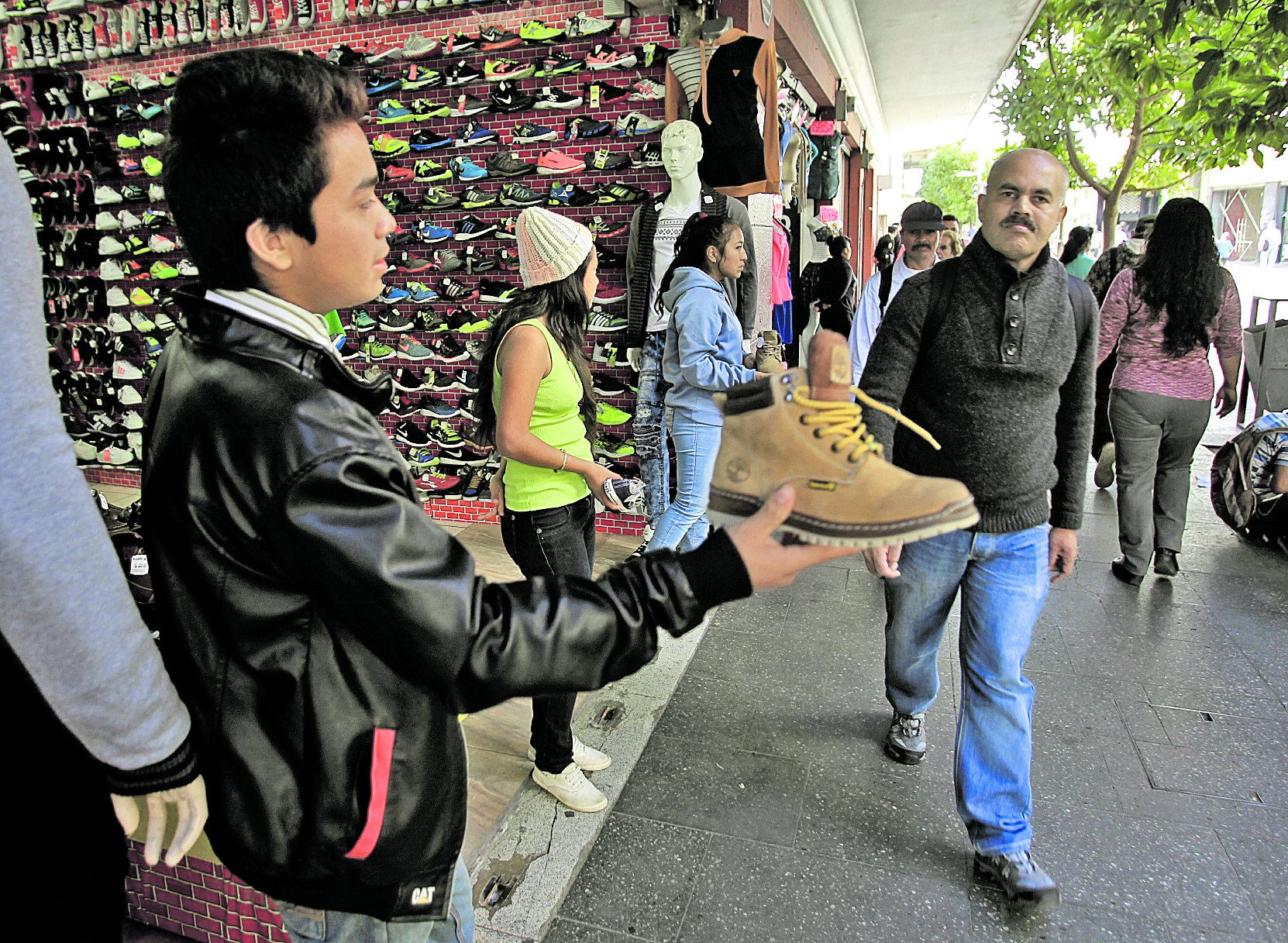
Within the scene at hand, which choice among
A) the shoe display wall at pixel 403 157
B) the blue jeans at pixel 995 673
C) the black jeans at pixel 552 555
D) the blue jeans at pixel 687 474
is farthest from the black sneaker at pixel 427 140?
the blue jeans at pixel 995 673

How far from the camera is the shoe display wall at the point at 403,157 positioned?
612 cm

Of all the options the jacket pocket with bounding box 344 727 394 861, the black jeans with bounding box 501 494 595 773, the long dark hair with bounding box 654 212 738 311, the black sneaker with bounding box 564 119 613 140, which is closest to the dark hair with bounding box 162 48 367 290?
the jacket pocket with bounding box 344 727 394 861

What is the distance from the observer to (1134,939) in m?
2.40

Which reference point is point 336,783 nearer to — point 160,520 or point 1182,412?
point 160,520

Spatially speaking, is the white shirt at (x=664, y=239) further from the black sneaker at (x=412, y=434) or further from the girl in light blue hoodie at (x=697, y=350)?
the black sneaker at (x=412, y=434)

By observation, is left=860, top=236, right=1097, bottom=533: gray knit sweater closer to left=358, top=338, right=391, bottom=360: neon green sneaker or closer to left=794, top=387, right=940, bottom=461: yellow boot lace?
left=794, top=387, right=940, bottom=461: yellow boot lace

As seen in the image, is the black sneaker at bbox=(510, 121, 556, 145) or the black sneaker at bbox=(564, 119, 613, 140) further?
the black sneaker at bbox=(510, 121, 556, 145)

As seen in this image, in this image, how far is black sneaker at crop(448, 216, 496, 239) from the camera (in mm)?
6551

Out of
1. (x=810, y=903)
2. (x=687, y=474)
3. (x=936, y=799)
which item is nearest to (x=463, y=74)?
(x=687, y=474)

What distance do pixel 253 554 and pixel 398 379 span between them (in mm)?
6219

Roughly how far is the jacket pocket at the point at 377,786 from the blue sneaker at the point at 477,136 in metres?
6.12

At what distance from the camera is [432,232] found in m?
6.68

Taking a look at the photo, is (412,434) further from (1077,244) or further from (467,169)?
(1077,244)

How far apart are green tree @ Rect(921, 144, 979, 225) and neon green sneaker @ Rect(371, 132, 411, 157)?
41.0 m
